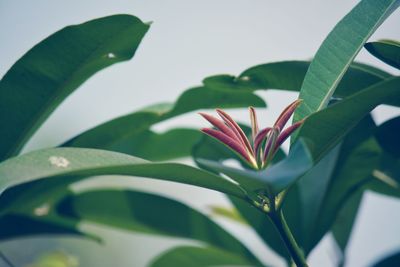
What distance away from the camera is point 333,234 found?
133 cm

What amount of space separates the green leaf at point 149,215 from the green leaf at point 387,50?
2.16ft

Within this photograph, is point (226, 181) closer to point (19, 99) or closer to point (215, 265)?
point (19, 99)

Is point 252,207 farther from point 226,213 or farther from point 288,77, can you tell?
point 288,77

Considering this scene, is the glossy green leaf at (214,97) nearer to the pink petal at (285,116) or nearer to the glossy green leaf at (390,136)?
the glossy green leaf at (390,136)

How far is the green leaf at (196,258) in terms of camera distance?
1311 mm

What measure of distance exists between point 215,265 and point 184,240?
12 cm

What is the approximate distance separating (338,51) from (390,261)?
0.64 meters

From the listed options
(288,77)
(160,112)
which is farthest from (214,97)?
(288,77)

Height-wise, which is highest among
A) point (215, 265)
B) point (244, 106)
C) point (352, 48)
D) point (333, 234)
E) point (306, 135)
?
point (352, 48)

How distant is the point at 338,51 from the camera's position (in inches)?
32.7

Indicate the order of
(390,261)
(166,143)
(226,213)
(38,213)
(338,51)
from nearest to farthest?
(338,51)
(390,261)
(38,213)
(166,143)
(226,213)

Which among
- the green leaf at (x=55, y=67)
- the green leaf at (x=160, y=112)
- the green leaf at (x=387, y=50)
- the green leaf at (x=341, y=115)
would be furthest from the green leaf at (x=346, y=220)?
the green leaf at (x=55, y=67)

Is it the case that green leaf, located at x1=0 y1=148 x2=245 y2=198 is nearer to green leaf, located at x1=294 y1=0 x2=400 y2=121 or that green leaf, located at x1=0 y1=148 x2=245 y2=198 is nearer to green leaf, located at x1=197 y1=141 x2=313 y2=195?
green leaf, located at x1=197 y1=141 x2=313 y2=195

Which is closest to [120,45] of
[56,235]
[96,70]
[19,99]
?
[96,70]
